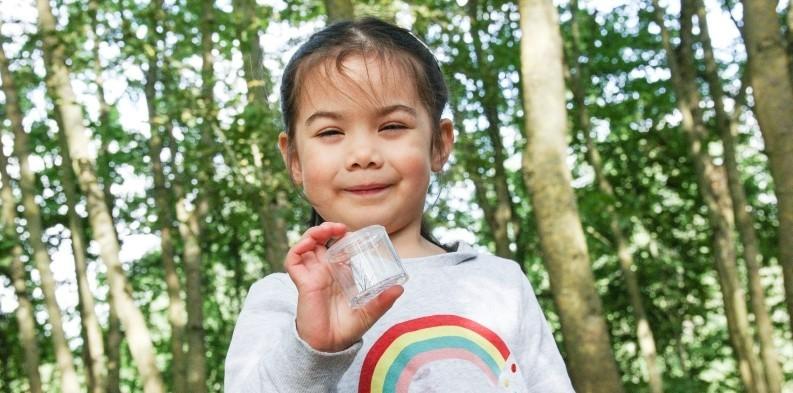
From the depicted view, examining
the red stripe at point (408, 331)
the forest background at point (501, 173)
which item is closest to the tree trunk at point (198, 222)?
the forest background at point (501, 173)

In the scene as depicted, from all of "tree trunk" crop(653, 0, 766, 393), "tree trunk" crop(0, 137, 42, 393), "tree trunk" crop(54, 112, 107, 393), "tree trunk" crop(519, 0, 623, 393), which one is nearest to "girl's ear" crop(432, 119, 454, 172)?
"tree trunk" crop(519, 0, 623, 393)

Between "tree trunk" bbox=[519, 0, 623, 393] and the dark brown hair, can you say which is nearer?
the dark brown hair

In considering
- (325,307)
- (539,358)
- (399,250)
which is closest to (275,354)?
(325,307)

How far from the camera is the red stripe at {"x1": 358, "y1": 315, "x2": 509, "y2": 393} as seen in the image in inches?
78.2

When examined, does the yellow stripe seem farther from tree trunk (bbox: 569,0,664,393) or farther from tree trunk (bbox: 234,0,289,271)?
tree trunk (bbox: 569,0,664,393)

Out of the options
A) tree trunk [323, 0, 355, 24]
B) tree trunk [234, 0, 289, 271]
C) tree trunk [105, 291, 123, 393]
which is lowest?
tree trunk [105, 291, 123, 393]

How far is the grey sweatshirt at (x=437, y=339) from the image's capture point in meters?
1.98

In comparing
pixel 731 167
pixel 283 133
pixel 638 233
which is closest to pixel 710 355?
pixel 638 233

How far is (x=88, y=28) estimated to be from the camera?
10961 millimetres

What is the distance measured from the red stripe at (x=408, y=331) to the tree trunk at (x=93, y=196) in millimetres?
8773

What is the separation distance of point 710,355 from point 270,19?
11.9 m

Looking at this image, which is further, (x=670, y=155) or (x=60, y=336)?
(x=670, y=155)

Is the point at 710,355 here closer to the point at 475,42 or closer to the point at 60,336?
the point at 475,42

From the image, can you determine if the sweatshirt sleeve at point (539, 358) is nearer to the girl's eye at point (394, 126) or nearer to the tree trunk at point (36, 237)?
the girl's eye at point (394, 126)
